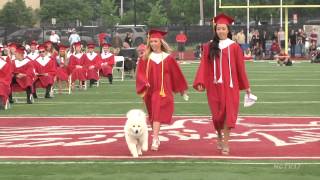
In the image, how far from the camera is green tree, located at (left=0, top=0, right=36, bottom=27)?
65750 millimetres

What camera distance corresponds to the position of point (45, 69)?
1847cm

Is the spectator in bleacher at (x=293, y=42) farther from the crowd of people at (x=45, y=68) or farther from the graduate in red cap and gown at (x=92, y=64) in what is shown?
the graduate in red cap and gown at (x=92, y=64)

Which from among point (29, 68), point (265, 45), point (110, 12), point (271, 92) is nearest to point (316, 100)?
point (271, 92)

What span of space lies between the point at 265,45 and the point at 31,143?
31.4m

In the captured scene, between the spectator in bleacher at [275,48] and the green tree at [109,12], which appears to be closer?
the spectator in bleacher at [275,48]

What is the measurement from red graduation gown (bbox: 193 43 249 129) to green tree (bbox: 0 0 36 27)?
57.7 meters

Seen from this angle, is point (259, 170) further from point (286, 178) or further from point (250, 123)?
point (250, 123)

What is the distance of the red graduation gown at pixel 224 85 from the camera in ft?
30.9

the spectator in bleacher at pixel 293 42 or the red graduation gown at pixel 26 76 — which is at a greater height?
the spectator in bleacher at pixel 293 42

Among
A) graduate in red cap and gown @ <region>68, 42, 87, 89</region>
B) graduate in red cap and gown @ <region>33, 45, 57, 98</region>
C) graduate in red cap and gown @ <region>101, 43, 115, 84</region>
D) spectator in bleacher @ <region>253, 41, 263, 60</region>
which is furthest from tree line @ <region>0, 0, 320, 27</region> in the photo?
graduate in red cap and gown @ <region>33, 45, 57, 98</region>

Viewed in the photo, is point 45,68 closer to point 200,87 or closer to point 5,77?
point 5,77

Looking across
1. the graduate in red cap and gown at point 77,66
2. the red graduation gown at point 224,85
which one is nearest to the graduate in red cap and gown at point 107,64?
the graduate in red cap and gown at point 77,66

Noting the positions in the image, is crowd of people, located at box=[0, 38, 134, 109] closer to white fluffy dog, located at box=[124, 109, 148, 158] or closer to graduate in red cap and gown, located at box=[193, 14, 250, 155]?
white fluffy dog, located at box=[124, 109, 148, 158]

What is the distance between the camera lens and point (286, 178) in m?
7.84
